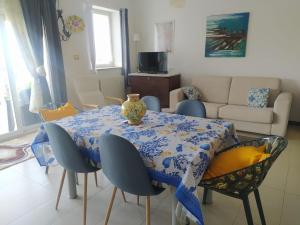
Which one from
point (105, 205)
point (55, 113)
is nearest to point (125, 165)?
point (105, 205)

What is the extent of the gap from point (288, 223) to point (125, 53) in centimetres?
406

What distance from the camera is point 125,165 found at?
1.31 metres

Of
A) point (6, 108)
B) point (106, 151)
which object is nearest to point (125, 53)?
point (6, 108)

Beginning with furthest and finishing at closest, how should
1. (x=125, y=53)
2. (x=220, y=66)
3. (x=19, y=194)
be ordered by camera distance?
(x=125, y=53)
(x=220, y=66)
(x=19, y=194)

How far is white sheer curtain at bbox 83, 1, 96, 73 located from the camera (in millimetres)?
4074

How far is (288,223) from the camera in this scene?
5.61ft

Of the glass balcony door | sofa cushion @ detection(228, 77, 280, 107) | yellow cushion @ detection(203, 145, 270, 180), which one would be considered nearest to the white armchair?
the glass balcony door

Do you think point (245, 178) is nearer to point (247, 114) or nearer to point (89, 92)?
point (247, 114)

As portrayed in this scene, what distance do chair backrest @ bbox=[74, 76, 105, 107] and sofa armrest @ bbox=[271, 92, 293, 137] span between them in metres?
2.73

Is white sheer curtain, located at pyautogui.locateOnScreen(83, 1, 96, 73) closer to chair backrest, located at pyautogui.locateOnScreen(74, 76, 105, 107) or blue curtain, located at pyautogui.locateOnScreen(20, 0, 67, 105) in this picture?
chair backrest, located at pyautogui.locateOnScreen(74, 76, 105, 107)

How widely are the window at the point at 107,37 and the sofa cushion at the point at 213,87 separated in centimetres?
185

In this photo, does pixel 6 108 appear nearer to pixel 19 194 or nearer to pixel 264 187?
pixel 19 194

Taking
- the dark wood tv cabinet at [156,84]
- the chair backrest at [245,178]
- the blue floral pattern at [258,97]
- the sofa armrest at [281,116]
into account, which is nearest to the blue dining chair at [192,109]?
the chair backrest at [245,178]

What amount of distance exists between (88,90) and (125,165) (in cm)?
288
